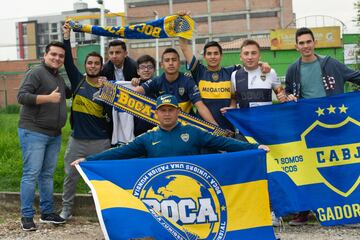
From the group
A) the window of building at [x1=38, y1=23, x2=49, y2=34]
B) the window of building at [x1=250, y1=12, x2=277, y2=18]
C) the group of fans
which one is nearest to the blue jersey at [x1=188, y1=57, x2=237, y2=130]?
the group of fans

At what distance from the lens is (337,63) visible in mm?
6891

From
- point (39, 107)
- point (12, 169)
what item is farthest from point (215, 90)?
point (12, 169)

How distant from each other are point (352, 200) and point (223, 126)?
72.6 inches

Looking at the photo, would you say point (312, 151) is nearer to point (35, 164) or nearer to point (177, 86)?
point (177, 86)

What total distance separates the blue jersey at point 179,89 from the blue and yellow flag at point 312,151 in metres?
0.52

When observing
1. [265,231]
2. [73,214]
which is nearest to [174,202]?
[265,231]

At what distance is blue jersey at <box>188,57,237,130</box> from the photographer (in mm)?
6875

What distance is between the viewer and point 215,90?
688cm

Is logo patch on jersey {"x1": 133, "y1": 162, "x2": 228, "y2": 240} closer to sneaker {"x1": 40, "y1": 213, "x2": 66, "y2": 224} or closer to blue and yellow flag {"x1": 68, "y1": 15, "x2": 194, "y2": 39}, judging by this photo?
sneaker {"x1": 40, "y1": 213, "x2": 66, "y2": 224}

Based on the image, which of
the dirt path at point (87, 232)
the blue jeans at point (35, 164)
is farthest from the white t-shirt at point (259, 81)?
the blue jeans at point (35, 164)

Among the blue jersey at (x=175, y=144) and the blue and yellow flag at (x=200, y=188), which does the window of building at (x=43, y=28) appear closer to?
the blue jersey at (x=175, y=144)

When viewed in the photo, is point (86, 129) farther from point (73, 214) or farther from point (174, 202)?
point (174, 202)

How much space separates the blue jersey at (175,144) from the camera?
580 centimetres

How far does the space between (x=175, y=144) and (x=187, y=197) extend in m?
0.61
